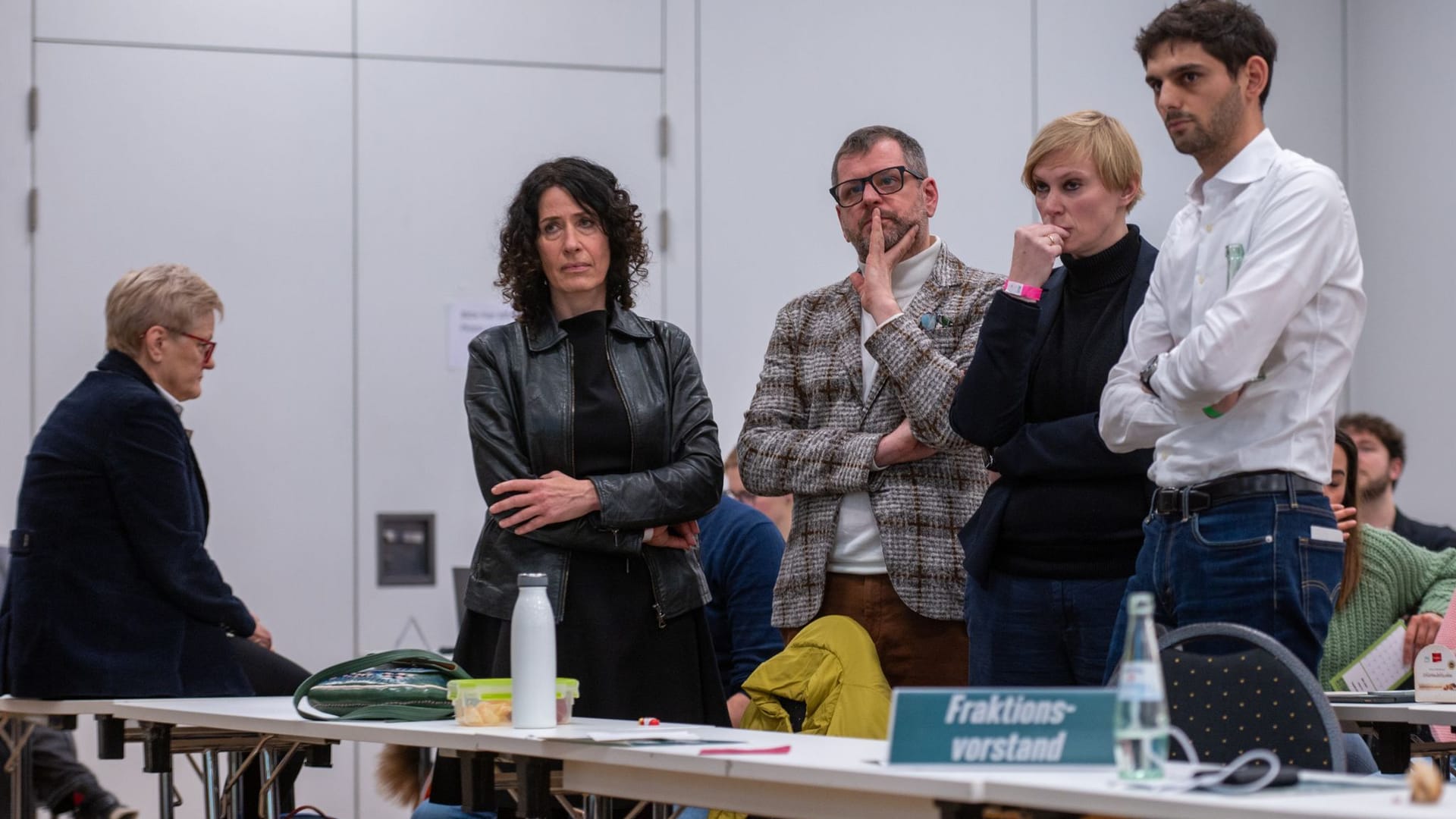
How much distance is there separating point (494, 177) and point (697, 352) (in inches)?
32.2

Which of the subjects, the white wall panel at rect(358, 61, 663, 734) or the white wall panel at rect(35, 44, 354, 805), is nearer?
the white wall panel at rect(35, 44, 354, 805)

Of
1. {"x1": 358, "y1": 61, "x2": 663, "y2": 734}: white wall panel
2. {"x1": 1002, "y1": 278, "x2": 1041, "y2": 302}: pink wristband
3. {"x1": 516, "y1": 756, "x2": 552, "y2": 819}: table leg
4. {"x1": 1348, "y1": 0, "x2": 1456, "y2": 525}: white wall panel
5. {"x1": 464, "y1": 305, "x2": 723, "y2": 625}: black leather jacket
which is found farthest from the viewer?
{"x1": 1348, "y1": 0, "x2": 1456, "y2": 525}: white wall panel

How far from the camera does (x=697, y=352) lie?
513 centimetres

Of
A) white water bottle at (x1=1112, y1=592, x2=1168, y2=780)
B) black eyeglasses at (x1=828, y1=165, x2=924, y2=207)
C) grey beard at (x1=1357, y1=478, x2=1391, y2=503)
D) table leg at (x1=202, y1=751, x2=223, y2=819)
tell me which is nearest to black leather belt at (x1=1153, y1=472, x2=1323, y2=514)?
white water bottle at (x1=1112, y1=592, x2=1168, y2=780)

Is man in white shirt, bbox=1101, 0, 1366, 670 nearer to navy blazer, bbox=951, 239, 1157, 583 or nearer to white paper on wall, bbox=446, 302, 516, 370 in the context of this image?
navy blazer, bbox=951, 239, 1157, 583

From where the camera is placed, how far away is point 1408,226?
555 centimetres

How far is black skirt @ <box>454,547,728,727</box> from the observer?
2.68 m

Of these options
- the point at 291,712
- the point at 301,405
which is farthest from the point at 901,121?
the point at 291,712

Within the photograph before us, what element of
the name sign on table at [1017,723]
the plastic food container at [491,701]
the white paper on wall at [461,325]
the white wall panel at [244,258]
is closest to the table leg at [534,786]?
the plastic food container at [491,701]

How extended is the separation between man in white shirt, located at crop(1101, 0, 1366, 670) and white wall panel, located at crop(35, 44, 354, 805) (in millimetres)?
3147

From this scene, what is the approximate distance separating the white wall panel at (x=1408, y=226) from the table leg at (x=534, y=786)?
164 inches

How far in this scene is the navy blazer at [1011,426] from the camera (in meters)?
2.43

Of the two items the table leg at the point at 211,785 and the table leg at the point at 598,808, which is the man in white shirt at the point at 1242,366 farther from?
the table leg at the point at 211,785

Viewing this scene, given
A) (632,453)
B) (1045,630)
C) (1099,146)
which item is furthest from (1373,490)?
(632,453)
